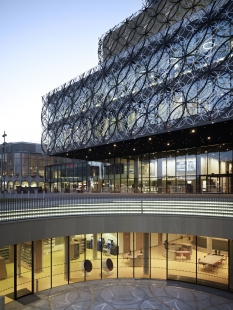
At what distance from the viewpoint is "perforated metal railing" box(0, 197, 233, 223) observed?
66.3ft

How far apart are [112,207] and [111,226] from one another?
1.44 metres

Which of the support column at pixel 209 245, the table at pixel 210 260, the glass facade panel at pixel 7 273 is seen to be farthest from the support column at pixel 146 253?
the glass facade panel at pixel 7 273

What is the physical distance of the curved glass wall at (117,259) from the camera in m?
22.5

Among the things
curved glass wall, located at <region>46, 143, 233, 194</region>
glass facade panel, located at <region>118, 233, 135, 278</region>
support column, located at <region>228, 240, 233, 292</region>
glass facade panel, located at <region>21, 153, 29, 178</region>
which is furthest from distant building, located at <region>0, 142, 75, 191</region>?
support column, located at <region>228, 240, 233, 292</region>

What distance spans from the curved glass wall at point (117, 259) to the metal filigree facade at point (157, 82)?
38.5 ft

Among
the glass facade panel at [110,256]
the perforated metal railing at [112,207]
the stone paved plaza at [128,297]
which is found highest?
the perforated metal railing at [112,207]

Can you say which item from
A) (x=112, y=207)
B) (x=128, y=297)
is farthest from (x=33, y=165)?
(x=128, y=297)

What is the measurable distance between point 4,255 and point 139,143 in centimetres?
2282

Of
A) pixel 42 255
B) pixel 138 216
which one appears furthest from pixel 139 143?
pixel 42 255

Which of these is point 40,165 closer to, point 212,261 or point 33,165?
point 33,165

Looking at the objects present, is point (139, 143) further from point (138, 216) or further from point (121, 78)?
point (138, 216)

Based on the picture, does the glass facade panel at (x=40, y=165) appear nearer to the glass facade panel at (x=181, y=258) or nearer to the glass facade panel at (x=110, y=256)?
the glass facade panel at (x=110, y=256)

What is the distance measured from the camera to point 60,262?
24.4m

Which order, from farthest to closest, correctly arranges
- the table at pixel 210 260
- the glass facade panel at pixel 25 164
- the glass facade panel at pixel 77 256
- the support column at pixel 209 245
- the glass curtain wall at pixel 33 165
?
the glass curtain wall at pixel 33 165 → the glass facade panel at pixel 25 164 → the glass facade panel at pixel 77 256 → the support column at pixel 209 245 → the table at pixel 210 260
